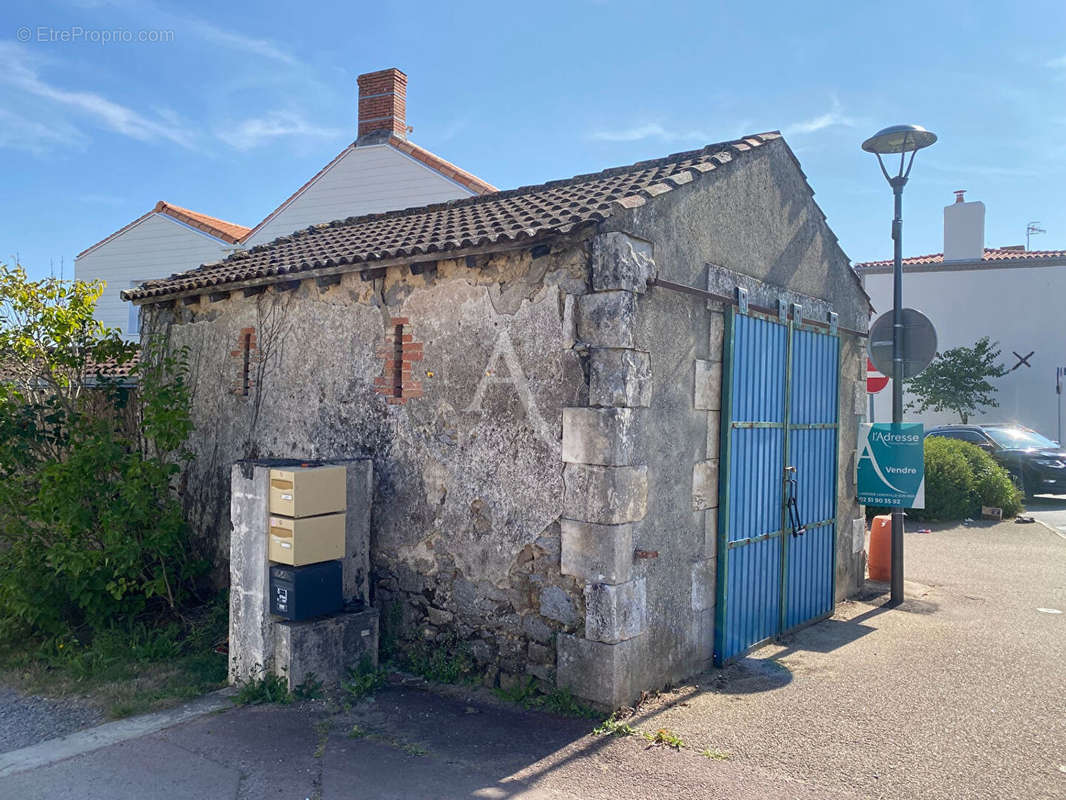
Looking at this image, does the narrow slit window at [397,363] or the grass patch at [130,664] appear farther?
the narrow slit window at [397,363]

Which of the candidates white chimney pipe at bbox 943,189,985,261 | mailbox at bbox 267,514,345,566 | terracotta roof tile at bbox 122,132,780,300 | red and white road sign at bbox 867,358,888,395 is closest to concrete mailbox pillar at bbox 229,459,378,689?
mailbox at bbox 267,514,345,566

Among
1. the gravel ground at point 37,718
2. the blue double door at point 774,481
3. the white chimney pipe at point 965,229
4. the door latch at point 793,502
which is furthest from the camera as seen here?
the white chimney pipe at point 965,229

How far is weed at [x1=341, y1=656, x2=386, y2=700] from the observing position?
17.4 feet

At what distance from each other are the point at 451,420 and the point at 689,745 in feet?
8.44

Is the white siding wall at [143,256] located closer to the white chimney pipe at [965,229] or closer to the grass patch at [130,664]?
the grass patch at [130,664]

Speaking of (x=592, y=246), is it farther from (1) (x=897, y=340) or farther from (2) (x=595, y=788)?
(1) (x=897, y=340)

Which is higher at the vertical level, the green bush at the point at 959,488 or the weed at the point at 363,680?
the green bush at the point at 959,488

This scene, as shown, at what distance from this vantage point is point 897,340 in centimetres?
810

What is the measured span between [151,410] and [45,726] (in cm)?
266

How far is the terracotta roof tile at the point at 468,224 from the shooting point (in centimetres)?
530

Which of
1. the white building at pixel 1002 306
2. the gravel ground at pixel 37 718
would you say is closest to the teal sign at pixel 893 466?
the gravel ground at pixel 37 718

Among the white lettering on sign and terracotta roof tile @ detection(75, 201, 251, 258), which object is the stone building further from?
terracotta roof tile @ detection(75, 201, 251, 258)

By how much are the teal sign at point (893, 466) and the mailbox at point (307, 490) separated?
5221mm

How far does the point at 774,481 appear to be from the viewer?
661 cm
